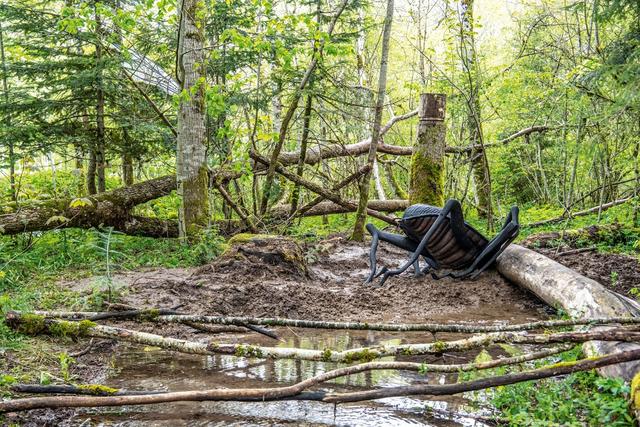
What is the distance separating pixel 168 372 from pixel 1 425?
1.28 m

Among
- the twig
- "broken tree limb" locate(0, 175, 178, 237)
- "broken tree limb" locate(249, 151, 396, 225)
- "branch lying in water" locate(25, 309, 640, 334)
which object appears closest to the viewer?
"branch lying in water" locate(25, 309, 640, 334)

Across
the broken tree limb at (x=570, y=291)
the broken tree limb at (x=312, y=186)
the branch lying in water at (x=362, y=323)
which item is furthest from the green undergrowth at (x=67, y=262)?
the broken tree limb at (x=570, y=291)

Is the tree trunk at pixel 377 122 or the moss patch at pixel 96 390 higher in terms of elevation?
the tree trunk at pixel 377 122

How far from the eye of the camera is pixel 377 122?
899cm

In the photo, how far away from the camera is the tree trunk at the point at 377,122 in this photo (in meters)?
8.72

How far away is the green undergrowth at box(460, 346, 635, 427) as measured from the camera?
271 centimetres

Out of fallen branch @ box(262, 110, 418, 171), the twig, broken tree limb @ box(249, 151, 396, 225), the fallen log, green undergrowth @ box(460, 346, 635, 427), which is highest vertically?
fallen branch @ box(262, 110, 418, 171)

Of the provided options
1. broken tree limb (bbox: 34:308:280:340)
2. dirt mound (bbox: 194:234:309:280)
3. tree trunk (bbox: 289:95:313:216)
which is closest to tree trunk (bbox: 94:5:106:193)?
tree trunk (bbox: 289:95:313:216)

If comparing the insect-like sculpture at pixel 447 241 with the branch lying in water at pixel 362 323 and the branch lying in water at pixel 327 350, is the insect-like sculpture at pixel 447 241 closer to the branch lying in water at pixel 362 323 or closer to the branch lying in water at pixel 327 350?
the branch lying in water at pixel 362 323

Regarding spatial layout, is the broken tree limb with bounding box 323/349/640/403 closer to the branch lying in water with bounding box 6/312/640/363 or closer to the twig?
the branch lying in water with bounding box 6/312/640/363

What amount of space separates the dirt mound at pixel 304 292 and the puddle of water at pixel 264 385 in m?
0.88

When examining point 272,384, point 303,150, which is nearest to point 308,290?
point 272,384

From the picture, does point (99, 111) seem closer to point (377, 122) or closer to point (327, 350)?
point (377, 122)

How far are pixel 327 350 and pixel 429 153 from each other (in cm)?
658
